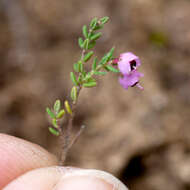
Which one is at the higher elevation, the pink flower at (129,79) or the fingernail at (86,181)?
the pink flower at (129,79)

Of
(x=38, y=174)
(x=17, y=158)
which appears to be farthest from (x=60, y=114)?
(x=17, y=158)

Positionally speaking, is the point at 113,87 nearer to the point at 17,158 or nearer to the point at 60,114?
the point at 17,158

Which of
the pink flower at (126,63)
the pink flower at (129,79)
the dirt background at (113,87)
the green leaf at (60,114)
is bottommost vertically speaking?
the dirt background at (113,87)

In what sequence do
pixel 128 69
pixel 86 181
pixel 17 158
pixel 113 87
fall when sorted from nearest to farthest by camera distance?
pixel 128 69
pixel 86 181
pixel 17 158
pixel 113 87

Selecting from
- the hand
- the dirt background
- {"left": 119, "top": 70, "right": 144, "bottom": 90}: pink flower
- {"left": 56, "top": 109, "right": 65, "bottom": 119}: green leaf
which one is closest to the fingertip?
the hand

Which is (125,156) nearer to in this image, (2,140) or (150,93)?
(150,93)

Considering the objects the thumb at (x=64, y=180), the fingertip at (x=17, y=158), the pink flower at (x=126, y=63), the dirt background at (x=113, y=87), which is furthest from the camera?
the dirt background at (x=113, y=87)

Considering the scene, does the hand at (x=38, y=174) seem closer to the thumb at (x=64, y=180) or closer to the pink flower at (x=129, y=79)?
the thumb at (x=64, y=180)

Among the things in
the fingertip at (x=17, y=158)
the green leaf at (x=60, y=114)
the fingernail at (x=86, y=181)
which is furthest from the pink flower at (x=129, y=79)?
the fingertip at (x=17, y=158)
